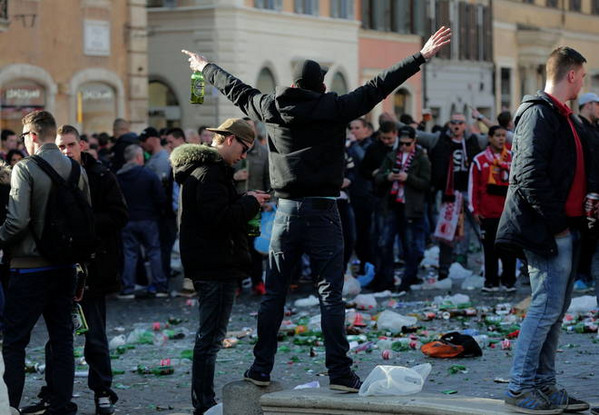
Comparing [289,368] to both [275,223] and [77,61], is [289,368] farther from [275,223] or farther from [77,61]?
[77,61]

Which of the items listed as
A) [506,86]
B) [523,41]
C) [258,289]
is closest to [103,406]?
[258,289]

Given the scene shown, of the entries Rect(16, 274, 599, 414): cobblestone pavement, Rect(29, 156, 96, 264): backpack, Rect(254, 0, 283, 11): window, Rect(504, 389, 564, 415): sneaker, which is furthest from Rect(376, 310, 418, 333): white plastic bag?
Rect(254, 0, 283, 11): window

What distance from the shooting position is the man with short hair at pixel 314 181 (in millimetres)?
8078

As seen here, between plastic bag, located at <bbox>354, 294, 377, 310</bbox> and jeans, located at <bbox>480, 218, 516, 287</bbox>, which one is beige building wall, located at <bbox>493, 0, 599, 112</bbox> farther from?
plastic bag, located at <bbox>354, 294, 377, 310</bbox>

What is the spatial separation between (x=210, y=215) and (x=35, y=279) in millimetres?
1122

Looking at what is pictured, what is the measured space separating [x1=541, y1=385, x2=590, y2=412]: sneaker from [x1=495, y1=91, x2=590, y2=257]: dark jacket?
0.71 m

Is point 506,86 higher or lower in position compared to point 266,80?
higher

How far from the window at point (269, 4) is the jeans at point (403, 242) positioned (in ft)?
74.6

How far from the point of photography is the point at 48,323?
29.3 feet

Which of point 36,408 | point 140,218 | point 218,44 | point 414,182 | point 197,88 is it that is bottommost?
point 36,408

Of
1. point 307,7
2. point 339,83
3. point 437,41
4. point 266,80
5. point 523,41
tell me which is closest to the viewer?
point 437,41

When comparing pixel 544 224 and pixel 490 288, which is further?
pixel 490 288

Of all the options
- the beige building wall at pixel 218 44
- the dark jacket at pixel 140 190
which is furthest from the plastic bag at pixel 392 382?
the beige building wall at pixel 218 44

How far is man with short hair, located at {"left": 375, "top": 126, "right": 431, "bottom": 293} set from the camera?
16.1 m
